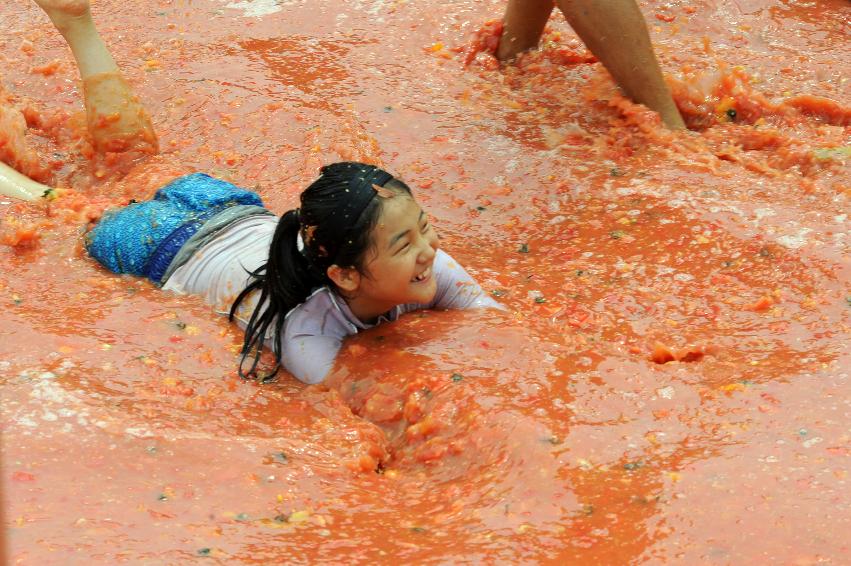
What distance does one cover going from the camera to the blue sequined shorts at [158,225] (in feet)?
10.6

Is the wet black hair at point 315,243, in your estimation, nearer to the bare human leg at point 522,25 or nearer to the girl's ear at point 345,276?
the girl's ear at point 345,276

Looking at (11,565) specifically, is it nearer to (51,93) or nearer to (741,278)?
(741,278)

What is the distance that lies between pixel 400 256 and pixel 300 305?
0.35 metres

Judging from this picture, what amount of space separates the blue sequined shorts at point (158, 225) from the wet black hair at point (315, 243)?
1.52 feet

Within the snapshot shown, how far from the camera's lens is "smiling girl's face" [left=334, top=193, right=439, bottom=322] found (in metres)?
2.66

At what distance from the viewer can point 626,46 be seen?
369 centimetres

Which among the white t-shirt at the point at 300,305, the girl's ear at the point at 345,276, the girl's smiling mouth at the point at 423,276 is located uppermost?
the girl's smiling mouth at the point at 423,276

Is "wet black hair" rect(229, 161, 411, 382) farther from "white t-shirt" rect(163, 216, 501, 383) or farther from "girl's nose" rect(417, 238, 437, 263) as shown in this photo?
"girl's nose" rect(417, 238, 437, 263)

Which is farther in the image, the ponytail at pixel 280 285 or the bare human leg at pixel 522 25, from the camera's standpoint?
the bare human leg at pixel 522 25

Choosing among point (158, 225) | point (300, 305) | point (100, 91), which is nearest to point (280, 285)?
point (300, 305)

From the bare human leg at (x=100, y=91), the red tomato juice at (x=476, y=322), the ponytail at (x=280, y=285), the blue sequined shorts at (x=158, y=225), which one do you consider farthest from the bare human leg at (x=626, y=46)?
the bare human leg at (x=100, y=91)

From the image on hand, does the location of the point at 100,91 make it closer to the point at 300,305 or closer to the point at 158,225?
the point at 158,225

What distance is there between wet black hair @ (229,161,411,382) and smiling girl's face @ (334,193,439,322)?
0.09 ft

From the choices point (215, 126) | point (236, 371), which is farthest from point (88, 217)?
point (236, 371)
